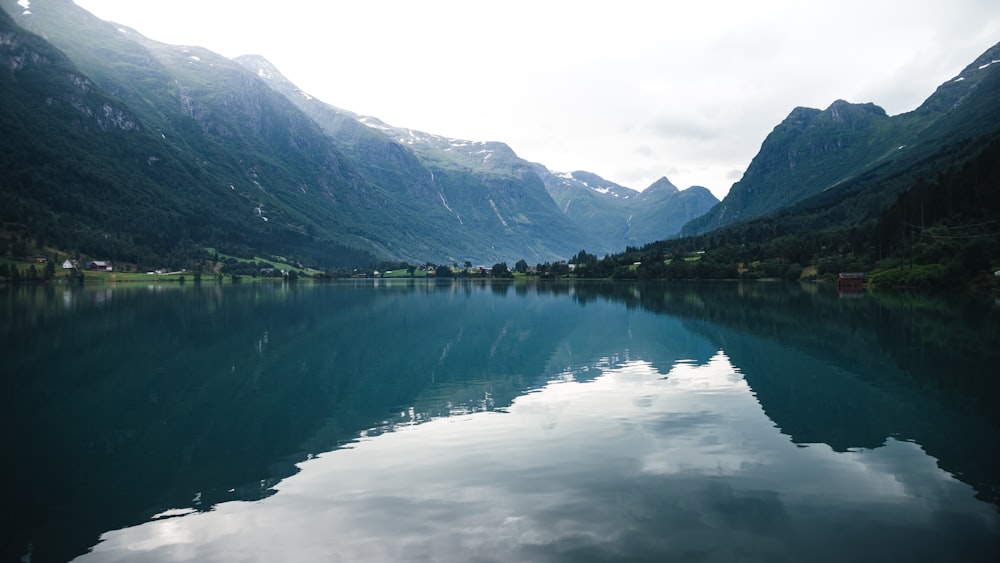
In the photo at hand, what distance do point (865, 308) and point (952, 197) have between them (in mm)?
74917

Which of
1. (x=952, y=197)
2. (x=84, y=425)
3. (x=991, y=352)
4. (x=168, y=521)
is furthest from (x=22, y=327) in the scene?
(x=952, y=197)

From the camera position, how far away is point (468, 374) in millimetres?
33969

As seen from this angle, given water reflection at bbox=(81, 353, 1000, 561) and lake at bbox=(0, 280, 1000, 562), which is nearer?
water reflection at bbox=(81, 353, 1000, 561)

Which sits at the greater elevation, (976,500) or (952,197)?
(952,197)

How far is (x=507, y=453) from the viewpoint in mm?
18438

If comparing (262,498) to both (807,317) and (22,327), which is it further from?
(807,317)

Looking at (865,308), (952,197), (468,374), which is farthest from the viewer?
(952,197)

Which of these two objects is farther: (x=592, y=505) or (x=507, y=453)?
(x=507, y=453)

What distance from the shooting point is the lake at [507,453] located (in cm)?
1226

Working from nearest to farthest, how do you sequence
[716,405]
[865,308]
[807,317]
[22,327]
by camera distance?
[716,405] → [22,327] → [807,317] → [865,308]

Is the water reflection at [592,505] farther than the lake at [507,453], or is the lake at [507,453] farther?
the lake at [507,453]

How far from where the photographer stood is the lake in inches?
483

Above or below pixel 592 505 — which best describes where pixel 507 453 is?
below

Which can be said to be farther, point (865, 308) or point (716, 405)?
point (865, 308)
